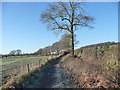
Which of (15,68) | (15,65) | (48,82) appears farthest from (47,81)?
(15,65)

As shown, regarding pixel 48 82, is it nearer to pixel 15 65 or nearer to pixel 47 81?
pixel 47 81

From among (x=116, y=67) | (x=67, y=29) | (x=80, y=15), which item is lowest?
(x=116, y=67)

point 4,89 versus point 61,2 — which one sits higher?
point 61,2

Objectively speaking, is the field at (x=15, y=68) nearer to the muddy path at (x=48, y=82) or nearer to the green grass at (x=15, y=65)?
the green grass at (x=15, y=65)

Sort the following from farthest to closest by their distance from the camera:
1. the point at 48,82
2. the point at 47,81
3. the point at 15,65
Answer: the point at 15,65, the point at 47,81, the point at 48,82

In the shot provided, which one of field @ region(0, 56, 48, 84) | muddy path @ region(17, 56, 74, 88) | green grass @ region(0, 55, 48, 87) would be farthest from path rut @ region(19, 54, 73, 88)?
green grass @ region(0, 55, 48, 87)

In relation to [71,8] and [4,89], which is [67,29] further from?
[4,89]

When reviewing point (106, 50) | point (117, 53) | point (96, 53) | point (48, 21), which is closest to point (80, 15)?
point (48, 21)

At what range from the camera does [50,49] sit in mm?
96125

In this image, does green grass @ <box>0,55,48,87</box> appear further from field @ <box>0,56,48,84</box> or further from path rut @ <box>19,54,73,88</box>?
path rut @ <box>19,54,73,88</box>

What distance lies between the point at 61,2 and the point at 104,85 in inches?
767

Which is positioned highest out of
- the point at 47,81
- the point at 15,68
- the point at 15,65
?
the point at 47,81

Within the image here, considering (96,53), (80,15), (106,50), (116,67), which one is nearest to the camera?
(116,67)

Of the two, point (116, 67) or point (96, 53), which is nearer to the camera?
point (116, 67)
